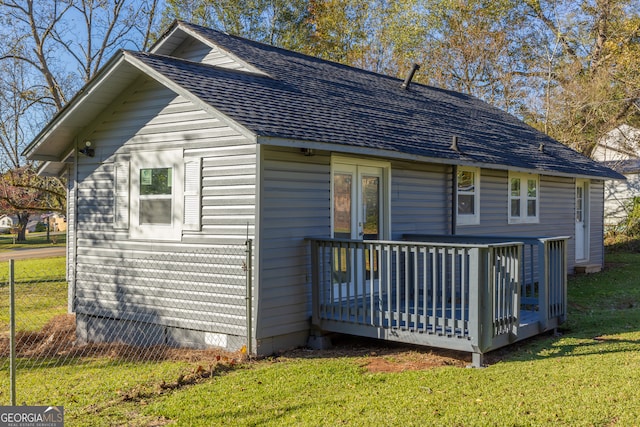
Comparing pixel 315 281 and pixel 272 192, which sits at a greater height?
pixel 272 192

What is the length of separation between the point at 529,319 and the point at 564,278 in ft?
3.41

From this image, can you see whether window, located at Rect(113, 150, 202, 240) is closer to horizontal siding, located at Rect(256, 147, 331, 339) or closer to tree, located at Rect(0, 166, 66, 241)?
horizontal siding, located at Rect(256, 147, 331, 339)

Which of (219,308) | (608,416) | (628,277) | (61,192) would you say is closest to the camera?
(608,416)

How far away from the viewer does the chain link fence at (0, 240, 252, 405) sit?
8.39m

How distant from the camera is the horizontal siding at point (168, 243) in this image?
8.35 meters

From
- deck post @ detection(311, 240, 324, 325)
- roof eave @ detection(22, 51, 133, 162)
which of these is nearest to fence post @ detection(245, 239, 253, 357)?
deck post @ detection(311, 240, 324, 325)

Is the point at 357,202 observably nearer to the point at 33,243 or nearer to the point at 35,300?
the point at 35,300

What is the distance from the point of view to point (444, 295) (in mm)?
7465

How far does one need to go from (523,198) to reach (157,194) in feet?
30.1

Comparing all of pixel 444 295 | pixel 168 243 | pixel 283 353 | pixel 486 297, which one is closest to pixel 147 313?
pixel 168 243

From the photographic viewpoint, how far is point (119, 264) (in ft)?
32.7

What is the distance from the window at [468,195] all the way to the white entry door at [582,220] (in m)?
6.47

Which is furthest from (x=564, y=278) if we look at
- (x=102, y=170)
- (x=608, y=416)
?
(x=102, y=170)

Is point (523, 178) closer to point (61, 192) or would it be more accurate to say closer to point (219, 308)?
point (219, 308)
